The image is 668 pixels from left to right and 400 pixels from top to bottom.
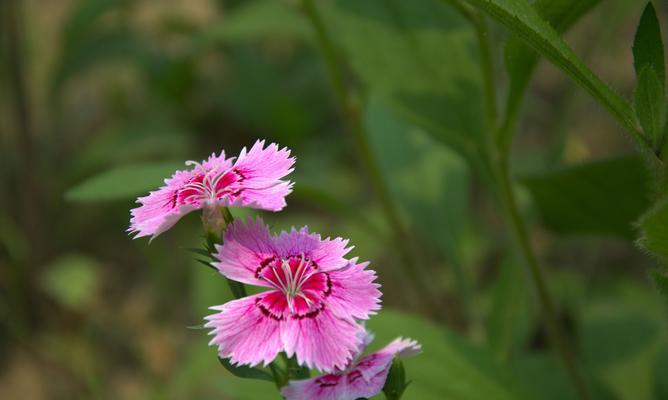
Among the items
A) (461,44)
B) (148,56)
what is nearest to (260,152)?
(461,44)

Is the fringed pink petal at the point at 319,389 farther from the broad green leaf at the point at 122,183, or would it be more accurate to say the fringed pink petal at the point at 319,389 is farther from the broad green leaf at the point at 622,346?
the broad green leaf at the point at 622,346

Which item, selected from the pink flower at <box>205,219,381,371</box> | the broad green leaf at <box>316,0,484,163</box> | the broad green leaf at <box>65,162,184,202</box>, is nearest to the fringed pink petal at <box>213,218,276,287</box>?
the pink flower at <box>205,219,381,371</box>

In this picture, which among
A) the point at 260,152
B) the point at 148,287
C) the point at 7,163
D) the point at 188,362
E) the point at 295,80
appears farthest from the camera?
the point at 295,80

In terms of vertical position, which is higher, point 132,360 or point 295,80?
point 295,80

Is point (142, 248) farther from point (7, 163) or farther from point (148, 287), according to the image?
point (7, 163)

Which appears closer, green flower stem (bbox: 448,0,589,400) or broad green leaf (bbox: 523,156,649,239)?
green flower stem (bbox: 448,0,589,400)

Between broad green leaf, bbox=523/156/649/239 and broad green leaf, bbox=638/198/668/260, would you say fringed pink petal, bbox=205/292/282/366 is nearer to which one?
broad green leaf, bbox=638/198/668/260

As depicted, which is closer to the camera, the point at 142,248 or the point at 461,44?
the point at 461,44

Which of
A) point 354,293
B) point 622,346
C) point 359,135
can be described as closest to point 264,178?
point 354,293
